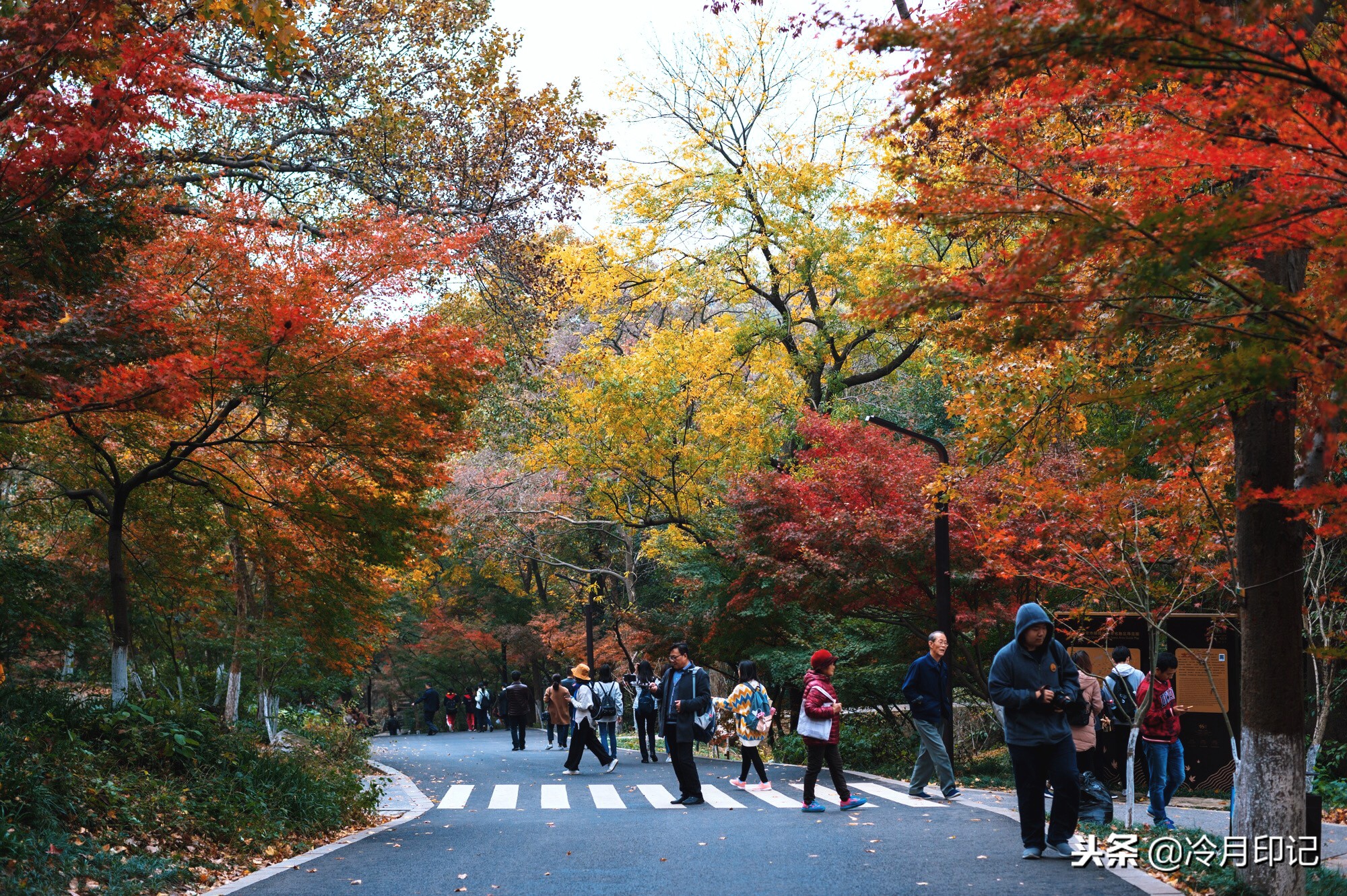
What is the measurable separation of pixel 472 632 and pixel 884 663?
28.3m

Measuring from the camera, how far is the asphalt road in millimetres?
7309

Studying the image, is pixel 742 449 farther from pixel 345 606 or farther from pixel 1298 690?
pixel 1298 690

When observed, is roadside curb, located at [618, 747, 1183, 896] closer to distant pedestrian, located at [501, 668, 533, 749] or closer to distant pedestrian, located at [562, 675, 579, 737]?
distant pedestrian, located at [562, 675, 579, 737]

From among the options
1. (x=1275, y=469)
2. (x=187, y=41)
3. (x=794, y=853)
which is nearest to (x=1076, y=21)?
(x=1275, y=469)

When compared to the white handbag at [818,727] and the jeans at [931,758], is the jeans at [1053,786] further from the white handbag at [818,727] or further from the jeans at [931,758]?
the jeans at [931,758]

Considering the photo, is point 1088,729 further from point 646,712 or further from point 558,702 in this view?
point 558,702

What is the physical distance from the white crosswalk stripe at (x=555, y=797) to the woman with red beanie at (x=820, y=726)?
3498 mm

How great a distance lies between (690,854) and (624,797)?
5923 mm

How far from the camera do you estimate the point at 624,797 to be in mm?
14562

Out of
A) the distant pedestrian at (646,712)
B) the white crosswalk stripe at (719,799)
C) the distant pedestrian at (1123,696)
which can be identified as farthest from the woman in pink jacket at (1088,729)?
the distant pedestrian at (646,712)

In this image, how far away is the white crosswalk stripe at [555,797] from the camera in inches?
543

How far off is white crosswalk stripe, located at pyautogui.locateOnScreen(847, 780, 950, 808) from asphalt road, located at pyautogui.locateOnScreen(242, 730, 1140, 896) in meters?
0.09

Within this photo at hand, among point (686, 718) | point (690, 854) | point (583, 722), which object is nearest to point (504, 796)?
point (583, 722)

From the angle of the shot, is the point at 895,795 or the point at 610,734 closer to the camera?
the point at 895,795
